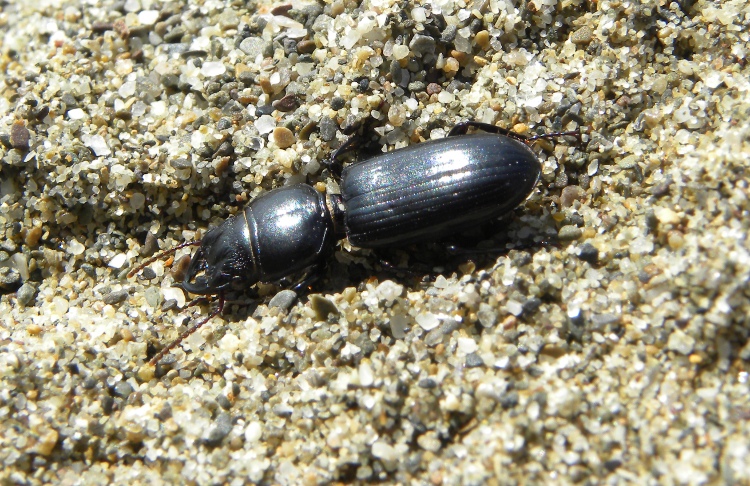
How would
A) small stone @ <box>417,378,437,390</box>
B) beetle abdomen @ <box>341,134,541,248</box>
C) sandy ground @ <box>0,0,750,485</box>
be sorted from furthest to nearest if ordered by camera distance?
beetle abdomen @ <box>341,134,541,248</box>
small stone @ <box>417,378,437,390</box>
sandy ground @ <box>0,0,750,485</box>

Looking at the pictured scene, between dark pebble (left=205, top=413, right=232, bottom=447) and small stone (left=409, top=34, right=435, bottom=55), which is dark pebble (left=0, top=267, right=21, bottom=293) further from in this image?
small stone (left=409, top=34, right=435, bottom=55)

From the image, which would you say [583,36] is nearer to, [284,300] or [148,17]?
[284,300]

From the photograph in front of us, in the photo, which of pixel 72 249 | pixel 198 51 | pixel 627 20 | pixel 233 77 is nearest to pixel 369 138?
pixel 233 77

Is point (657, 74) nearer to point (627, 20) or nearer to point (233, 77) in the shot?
point (627, 20)

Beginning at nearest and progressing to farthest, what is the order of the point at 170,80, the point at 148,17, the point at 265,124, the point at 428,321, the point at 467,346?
the point at 467,346 → the point at 428,321 → the point at 265,124 → the point at 170,80 → the point at 148,17

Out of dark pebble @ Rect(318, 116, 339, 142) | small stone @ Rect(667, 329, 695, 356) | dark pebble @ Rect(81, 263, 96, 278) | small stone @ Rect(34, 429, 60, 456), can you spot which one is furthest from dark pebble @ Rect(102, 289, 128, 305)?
small stone @ Rect(667, 329, 695, 356)

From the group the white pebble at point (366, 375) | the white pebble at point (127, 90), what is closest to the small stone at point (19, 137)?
the white pebble at point (127, 90)

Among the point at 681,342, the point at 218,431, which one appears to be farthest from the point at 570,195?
the point at 218,431
